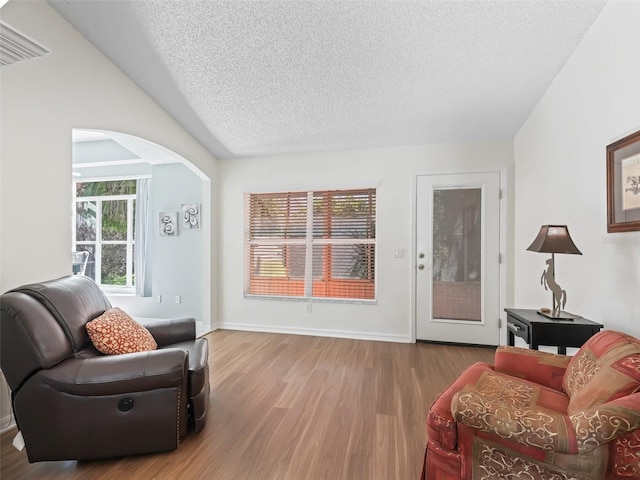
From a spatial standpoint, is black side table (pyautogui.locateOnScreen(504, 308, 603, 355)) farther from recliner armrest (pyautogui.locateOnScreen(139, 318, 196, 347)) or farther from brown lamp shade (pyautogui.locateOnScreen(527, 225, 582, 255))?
recliner armrest (pyautogui.locateOnScreen(139, 318, 196, 347))

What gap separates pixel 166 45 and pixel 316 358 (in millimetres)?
3261

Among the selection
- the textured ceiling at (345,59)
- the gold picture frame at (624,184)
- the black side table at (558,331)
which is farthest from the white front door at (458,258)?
the gold picture frame at (624,184)

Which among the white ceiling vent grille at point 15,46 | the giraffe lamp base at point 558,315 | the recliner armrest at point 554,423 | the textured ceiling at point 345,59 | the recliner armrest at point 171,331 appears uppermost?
the textured ceiling at point 345,59

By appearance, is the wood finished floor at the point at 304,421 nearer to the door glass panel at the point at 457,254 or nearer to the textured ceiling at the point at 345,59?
the door glass panel at the point at 457,254

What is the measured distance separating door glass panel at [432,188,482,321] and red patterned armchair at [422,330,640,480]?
7.04ft

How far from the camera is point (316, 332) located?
13.3 feet

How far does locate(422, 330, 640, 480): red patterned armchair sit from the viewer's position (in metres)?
1.00

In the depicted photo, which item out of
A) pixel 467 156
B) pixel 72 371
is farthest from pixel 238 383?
pixel 467 156

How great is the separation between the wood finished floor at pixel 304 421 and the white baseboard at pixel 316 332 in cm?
34

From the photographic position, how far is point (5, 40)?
1.42 meters

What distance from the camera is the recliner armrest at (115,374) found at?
60.9 inches

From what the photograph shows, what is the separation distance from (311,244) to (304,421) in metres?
2.37

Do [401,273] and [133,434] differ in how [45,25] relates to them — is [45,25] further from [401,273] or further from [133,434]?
[401,273]

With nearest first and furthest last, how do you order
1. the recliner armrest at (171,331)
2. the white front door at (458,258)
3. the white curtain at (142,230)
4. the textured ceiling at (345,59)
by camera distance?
the textured ceiling at (345,59) < the recliner armrest at (171,331) < the white front door at (458,258) < the white curtain at (142,230)
